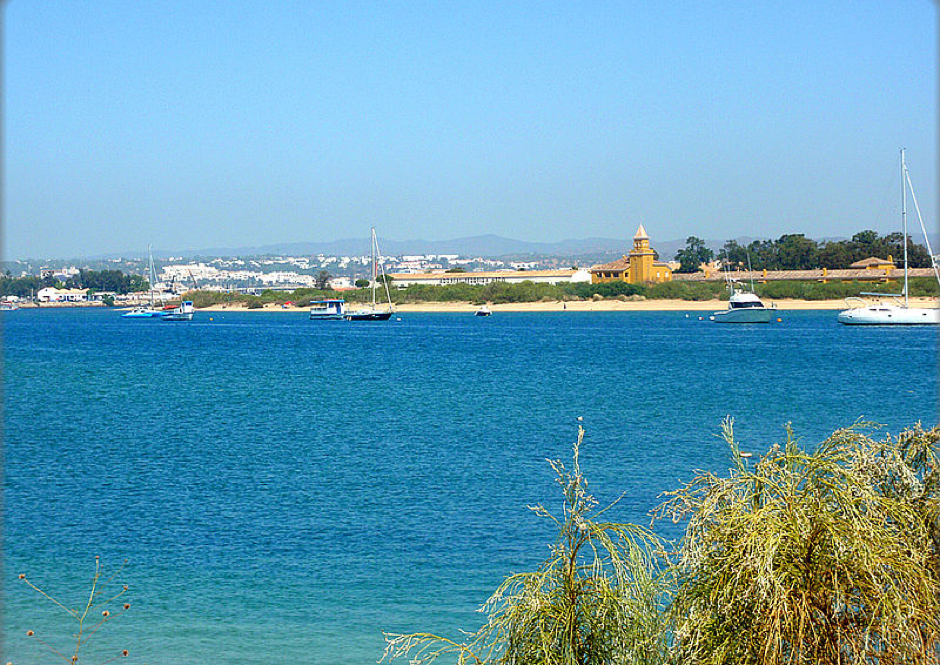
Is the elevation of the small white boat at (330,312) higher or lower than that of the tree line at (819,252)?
Result: lower

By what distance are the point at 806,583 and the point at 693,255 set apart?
164 m

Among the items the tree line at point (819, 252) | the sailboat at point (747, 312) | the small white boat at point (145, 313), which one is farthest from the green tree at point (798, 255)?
the small white boat at point (145, 313)

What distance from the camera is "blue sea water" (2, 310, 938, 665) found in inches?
533

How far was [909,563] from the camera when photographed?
6.05 m

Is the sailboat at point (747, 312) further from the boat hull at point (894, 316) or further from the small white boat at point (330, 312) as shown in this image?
the small white boat at point (330, 312)

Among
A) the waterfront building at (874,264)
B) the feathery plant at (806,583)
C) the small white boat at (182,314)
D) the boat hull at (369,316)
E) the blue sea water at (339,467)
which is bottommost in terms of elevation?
the blue sea water at (339,467)

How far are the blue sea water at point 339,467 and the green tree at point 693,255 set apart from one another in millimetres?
101314

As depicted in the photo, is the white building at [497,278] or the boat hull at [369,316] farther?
the white building at [497,278]

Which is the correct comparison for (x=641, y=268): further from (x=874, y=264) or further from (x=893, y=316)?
(x=893, y=316)

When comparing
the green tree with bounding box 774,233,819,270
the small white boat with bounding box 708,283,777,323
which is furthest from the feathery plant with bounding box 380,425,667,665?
the green tree with bounding box 774,233,819,270

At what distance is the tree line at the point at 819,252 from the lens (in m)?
129

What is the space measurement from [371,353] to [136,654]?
56.1 m

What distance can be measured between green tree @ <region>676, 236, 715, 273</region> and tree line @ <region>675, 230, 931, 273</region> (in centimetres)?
345

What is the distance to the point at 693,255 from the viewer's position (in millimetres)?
165125
